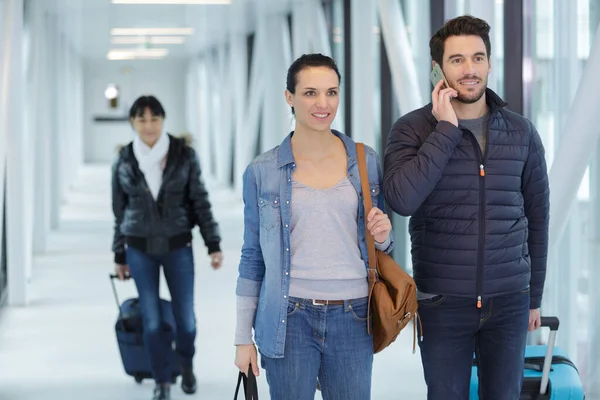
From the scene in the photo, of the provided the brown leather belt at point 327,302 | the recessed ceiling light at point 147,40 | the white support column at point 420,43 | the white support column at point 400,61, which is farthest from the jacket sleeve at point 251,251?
the recessed ceiling light at point 147,40

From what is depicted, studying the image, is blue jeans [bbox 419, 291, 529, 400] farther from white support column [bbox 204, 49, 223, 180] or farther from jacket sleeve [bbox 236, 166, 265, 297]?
white support column [bbox 204, 49, 223, 180]

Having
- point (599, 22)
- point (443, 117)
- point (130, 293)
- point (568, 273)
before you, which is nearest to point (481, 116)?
point (443, 117)

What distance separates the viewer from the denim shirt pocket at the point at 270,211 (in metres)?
3.14

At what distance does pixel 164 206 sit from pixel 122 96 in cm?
3816

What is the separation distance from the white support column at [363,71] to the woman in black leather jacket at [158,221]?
14.6 ft

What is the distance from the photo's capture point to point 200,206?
577cm

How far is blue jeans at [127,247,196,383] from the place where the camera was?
219 inches

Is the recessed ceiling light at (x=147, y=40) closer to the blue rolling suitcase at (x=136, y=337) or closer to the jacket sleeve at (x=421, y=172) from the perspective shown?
the blue rolling suitcase at (x=136, y=337)

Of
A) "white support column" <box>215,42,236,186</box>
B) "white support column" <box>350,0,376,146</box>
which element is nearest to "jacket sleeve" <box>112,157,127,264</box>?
"white support column" <box>350,0,376,146</box>

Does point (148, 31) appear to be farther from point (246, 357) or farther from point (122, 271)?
point (246, 357)

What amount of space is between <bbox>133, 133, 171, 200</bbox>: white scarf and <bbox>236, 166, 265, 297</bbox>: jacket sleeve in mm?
2489

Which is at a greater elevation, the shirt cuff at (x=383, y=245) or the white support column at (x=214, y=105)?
the white support column at (x=214, y=105)

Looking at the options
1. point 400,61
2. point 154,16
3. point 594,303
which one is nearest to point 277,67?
point 154,16

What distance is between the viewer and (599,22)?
4.91m
